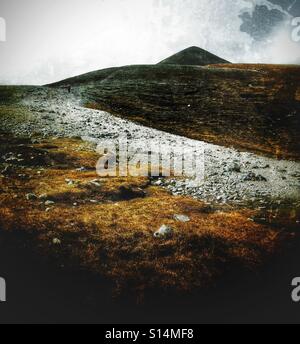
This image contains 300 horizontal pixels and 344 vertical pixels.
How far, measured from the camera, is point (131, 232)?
33.2ft

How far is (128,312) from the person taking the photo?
723 cm

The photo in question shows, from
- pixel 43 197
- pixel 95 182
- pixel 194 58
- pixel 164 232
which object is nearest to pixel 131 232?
pixel 164 232

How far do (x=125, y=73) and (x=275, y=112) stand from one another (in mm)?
27227

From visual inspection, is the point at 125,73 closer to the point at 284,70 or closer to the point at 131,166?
the point at 284,70

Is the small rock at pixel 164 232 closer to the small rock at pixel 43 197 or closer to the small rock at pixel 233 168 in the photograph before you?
the small rock at pixel 43 197

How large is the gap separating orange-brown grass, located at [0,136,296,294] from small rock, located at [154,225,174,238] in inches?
6.9

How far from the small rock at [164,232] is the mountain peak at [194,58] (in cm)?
9264

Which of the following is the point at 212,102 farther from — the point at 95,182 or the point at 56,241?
the point at 56,241

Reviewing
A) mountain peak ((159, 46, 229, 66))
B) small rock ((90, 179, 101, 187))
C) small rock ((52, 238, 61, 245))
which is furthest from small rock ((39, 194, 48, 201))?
mountain peak ((159, 46, 229, 66))

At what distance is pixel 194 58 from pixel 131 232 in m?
98.5

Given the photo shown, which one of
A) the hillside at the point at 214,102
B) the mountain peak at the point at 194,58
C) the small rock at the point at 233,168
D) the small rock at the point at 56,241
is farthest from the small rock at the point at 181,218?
the mountain peak at the point at 194,58

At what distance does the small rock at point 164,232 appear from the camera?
1002 centimetres

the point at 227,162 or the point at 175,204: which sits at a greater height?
the point at 227,162

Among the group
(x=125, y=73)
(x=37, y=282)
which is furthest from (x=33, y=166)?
(x=125, y=73)
